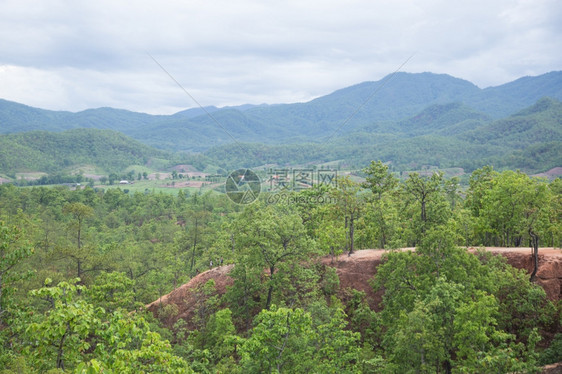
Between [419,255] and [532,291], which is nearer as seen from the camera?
[532,291]

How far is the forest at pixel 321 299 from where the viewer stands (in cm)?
1293

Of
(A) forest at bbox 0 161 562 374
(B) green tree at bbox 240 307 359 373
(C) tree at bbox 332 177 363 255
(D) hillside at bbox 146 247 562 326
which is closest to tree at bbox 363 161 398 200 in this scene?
(A) forest at bbox 0 161 562 374

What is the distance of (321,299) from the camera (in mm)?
27969

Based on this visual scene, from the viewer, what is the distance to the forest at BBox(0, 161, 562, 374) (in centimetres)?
1293

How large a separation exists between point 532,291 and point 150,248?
170 feet

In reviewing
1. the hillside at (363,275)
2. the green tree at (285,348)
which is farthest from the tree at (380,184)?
the green tree at (285,348)

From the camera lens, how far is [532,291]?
22281 millimetres

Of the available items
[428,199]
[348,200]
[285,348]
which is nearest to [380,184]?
[348,200]

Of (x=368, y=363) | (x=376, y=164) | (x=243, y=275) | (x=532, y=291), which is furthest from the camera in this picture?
(x=376, y=164)

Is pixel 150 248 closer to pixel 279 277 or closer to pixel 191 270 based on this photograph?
pixel 191 270

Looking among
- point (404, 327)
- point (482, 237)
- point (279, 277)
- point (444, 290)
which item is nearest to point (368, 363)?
point (404, 327)

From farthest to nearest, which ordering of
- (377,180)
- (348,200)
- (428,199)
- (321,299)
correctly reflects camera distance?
(377,180) → (348,200) → (321,299) → (428,199)

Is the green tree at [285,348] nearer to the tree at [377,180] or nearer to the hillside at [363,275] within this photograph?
the hillside at [363,275]

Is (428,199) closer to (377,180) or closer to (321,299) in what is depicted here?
(321,299)
